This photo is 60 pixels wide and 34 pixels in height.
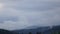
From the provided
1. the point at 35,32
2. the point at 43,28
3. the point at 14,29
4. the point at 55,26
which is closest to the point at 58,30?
the point at 55,26

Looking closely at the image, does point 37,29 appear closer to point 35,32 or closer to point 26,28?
point 35,32

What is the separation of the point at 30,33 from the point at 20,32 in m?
0.35

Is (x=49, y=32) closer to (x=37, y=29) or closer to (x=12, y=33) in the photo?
(x=37, y=29)

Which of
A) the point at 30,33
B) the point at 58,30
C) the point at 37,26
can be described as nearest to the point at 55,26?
the point at 58,30

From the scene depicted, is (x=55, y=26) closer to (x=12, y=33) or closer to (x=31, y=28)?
(x=31, y=28)

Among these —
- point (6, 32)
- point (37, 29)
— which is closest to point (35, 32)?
point (37, 29)

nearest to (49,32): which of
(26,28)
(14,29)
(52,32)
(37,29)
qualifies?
(52,32)

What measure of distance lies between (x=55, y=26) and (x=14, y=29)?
1.43 metres

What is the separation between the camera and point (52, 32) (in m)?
4.16

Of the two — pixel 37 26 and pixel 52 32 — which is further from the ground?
pixel 37 26

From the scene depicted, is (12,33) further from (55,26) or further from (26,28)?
(55,26)

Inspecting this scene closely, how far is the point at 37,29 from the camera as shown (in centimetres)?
409

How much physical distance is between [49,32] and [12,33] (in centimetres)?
130

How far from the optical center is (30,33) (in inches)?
163
